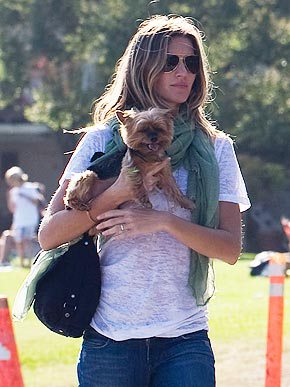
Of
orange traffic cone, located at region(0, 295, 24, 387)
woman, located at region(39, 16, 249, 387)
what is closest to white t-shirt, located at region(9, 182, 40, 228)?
orange traffic cone, located at region(0, 295, 24, 387)

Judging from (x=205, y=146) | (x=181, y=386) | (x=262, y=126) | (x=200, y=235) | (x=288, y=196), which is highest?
(x=205, y=146)

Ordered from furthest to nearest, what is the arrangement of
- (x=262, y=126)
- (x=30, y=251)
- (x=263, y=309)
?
(x=262, y=126)
(x=30, y=251)
(x=263, y=309)

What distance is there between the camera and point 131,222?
11.7 ft

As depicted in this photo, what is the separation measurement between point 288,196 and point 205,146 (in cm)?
2893

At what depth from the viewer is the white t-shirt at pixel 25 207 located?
19.5 metres

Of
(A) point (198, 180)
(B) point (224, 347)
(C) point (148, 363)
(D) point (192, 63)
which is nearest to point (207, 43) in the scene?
(B) point (224, 347)

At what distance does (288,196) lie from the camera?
32.4 m

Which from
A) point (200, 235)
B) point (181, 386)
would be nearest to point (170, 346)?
point (181, 386)

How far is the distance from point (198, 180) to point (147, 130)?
1.02ft

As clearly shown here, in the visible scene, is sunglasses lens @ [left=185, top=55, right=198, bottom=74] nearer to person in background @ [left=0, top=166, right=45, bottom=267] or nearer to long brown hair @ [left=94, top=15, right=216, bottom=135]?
long brown hair @ [left=94, top=15, right=216, bottom=135]

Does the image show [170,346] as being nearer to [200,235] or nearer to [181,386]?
[181,386]

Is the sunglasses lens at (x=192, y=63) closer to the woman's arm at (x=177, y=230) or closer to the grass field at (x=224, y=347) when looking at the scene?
the woman's arm at (x=177, y=230)

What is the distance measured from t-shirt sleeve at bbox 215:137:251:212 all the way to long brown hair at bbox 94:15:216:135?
71 millimetres

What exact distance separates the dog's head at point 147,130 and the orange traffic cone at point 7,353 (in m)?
0.92
